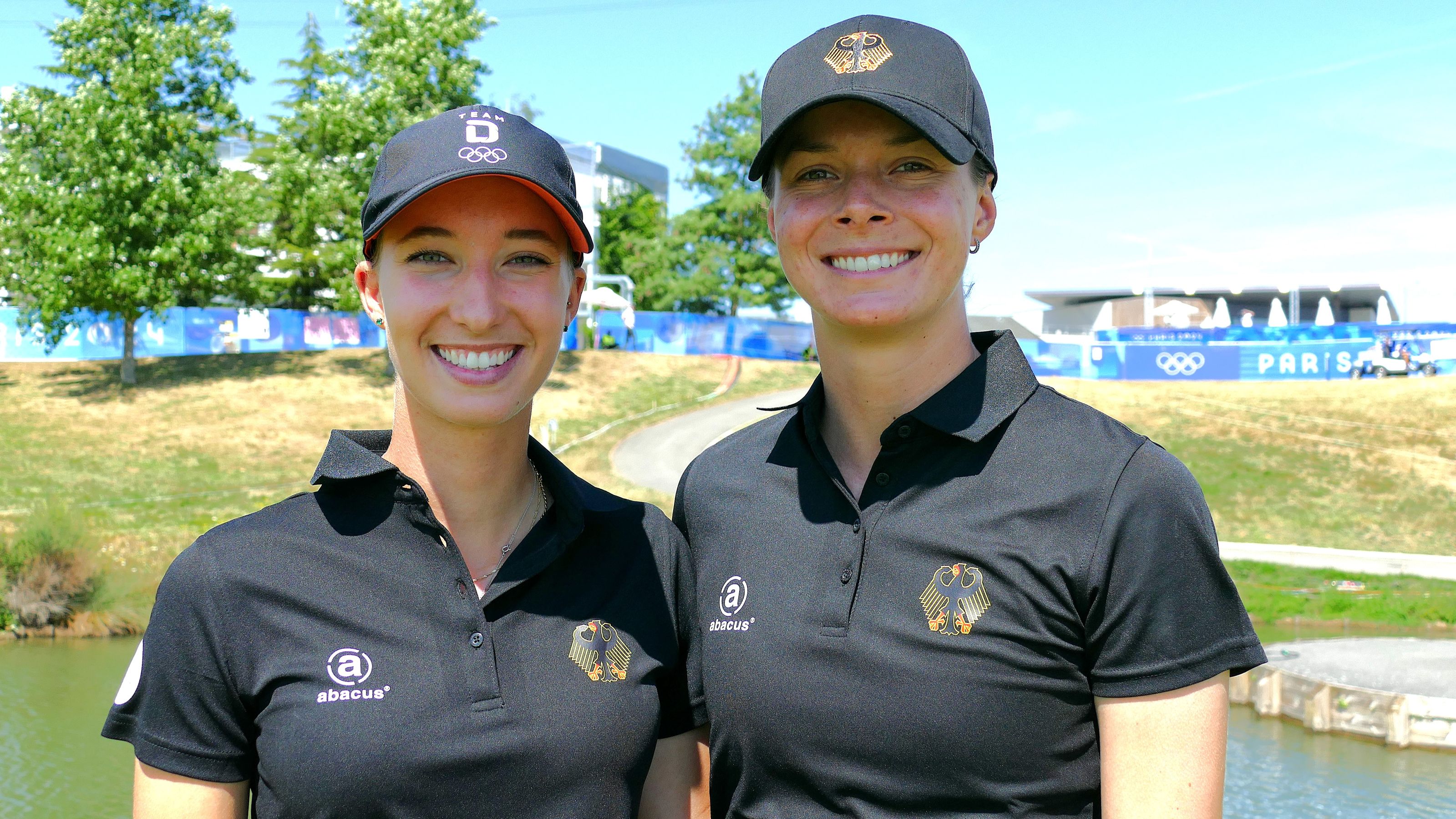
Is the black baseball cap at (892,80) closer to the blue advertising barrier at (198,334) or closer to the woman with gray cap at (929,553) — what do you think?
the woman with gray cap at (929,553)

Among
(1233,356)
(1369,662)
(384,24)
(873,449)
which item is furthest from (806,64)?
(1233,356)

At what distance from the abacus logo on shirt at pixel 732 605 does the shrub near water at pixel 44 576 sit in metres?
15.9

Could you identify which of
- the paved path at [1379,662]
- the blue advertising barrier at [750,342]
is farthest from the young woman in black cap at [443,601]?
the blue advertising barrier at [750,342]

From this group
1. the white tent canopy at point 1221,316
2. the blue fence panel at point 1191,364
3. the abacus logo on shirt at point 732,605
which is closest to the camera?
the abacus logo on shirt at point 732,605

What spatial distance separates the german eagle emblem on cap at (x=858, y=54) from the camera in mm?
2617

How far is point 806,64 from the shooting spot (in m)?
2.69

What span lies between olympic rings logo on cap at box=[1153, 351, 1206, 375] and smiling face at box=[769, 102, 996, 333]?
42433 millimetres

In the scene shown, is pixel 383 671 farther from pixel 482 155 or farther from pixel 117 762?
pixel 117 762

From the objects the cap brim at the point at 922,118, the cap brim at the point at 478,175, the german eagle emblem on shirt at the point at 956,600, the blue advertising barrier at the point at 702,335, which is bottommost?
the german eagle emblem on shirt at the point at 956,600

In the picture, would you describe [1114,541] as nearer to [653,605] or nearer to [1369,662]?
[653,605]

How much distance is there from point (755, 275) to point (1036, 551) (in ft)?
165

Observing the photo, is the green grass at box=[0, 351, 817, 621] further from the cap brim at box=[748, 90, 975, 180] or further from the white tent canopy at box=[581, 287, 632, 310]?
the cap brim at box=[748, 90, 975, 180]

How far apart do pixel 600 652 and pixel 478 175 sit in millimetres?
1104

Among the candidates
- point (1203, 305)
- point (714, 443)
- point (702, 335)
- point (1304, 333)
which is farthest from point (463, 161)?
point (1203, 305)
